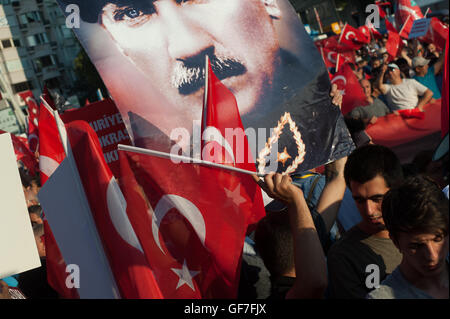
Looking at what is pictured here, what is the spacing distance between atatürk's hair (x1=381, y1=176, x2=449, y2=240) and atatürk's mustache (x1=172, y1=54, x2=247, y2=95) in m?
1.84

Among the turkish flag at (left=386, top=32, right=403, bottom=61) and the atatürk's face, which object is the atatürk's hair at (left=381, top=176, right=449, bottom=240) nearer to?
the atatürk's face

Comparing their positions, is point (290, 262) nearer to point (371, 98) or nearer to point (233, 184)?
point (233, 184)

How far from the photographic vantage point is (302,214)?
2082 mm

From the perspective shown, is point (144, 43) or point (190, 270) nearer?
point (190, 270)

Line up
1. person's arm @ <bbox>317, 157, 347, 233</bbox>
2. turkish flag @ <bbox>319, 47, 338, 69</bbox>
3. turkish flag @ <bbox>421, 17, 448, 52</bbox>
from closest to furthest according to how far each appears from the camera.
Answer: person's arm @ <bbox>317, 157, 347, 233</bbox> → turkish flag @ <bbox>421, 17, 448, 52</bbox> → turkish flag @ <bbox>319, 47, 338, 69</bbox>

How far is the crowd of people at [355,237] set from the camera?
1.77m

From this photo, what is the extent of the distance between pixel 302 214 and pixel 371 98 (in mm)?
5656

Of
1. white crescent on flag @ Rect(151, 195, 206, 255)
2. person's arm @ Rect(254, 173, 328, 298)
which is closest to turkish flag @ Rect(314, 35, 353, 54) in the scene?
white crescent on flag @ Rect(151, 195, 206, 255)

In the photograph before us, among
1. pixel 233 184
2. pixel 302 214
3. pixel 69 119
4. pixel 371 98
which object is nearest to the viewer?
pixel 302 214

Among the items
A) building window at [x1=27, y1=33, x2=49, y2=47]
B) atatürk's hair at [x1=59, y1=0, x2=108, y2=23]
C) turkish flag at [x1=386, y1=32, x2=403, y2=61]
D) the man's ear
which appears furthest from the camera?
building window at [x1=27, y1=33, x2=49, y2=47]

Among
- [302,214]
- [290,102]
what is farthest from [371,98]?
[302,214]

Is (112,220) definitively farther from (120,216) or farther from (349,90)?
(349,90)

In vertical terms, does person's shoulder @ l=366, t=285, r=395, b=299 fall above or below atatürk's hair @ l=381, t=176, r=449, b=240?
below

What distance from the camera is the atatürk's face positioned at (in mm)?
3381
